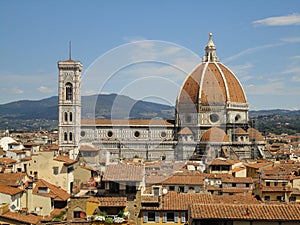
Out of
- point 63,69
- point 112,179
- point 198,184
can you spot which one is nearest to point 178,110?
point 63,69

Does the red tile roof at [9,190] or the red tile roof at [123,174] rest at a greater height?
the red tile roof at [123,174]

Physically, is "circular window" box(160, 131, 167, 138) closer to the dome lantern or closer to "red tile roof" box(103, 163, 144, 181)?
the dome lantern

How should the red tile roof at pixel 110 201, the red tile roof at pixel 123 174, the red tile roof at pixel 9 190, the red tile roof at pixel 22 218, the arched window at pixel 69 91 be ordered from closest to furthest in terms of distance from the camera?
the red tile roof at pixel 110 201 → the red tile roof at pixel 123 174 → the red tile roof at pixel 22 218 → the red tile roof at pixel 9 190 → the arched window at pixel 69 91

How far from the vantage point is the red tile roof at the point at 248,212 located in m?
17.0

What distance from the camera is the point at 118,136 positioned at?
85.8 meters

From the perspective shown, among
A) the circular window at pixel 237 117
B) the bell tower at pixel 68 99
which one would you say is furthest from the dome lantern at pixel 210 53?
the bell tower at pixel 68 99

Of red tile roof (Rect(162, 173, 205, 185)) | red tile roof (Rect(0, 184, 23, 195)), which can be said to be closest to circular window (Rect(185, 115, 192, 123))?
red tile roof (Rect(162, 173, 205, 185))

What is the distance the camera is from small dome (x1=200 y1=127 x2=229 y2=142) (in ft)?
256

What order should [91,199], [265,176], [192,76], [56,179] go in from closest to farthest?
[91,199] < [56,179] < [265,176] < [192,76]

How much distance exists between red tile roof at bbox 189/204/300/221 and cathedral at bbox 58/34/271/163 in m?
→ 60.7

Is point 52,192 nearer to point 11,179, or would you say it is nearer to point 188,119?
point 11,179

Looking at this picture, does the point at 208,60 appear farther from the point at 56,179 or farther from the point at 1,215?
the point at 1,215

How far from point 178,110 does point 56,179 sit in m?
55.5

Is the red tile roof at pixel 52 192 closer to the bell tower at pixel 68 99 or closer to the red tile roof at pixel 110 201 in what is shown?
the red tile roof at pixel 110 201
